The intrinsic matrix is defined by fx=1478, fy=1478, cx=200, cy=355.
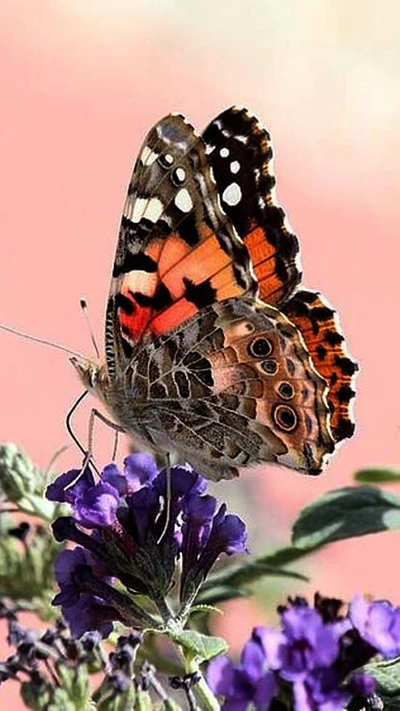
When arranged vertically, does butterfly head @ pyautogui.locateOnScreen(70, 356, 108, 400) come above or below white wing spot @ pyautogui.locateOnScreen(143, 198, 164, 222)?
below

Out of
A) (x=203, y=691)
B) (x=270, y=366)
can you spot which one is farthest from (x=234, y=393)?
(x=203, y=691)

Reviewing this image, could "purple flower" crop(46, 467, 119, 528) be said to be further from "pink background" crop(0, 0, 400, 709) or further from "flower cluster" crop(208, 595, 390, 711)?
"pink background" crop(0, 0, 400, 709)

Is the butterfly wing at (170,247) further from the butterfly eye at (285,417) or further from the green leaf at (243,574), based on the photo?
the green leaf at (243,574)

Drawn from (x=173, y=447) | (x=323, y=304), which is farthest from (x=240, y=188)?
(x=173, y=447)

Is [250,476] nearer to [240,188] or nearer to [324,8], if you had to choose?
[240,188]

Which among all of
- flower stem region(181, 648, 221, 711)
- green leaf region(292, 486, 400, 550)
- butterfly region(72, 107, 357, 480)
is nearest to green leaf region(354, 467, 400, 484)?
green leaf region(292, 486, 400, 550)

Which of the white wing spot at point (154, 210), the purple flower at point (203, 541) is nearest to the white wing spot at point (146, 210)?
the white wing spot at point (154, 210)
